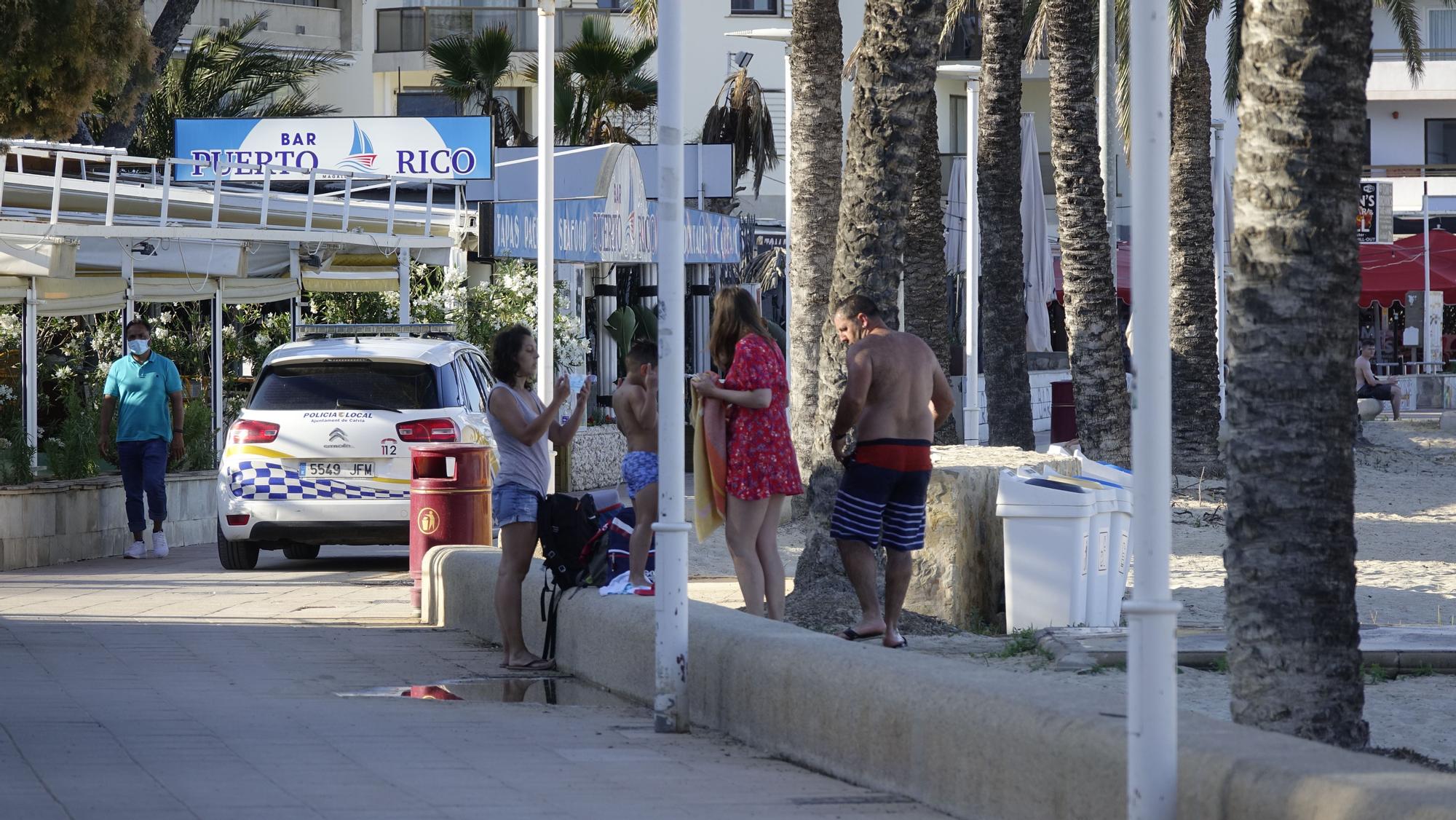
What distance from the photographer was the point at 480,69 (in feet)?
120

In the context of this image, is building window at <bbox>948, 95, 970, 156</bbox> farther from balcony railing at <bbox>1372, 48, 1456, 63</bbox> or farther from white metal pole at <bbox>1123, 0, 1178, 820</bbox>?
white metal pole at <bbox>1123, 0, 1178, 820</bbox>

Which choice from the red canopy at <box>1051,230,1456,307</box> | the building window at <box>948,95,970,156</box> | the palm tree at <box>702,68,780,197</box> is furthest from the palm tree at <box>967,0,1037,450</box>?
the building window at <box>948,95,970,156</box>

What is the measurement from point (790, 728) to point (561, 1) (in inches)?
1560

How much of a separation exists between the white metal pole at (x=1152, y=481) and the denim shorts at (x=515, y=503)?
15.8 feet

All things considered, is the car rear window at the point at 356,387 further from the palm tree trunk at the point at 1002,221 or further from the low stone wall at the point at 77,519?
the palm tree trunk at the point at 1002,221

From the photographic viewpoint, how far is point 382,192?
94.9 feet

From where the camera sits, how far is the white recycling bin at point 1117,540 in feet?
36.1

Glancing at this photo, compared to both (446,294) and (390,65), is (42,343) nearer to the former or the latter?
(446,294)

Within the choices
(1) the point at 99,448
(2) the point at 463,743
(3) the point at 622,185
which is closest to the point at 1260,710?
(2) the point at 463,743

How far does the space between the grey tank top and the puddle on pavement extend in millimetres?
928

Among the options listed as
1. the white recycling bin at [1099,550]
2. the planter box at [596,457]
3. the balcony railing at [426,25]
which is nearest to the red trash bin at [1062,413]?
the planter box at [596,457]

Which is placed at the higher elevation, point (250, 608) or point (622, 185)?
point (622, 185)

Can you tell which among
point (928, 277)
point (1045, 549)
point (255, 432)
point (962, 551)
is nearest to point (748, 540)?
point (1045, 549)

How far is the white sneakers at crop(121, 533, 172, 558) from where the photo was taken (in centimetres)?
1520
